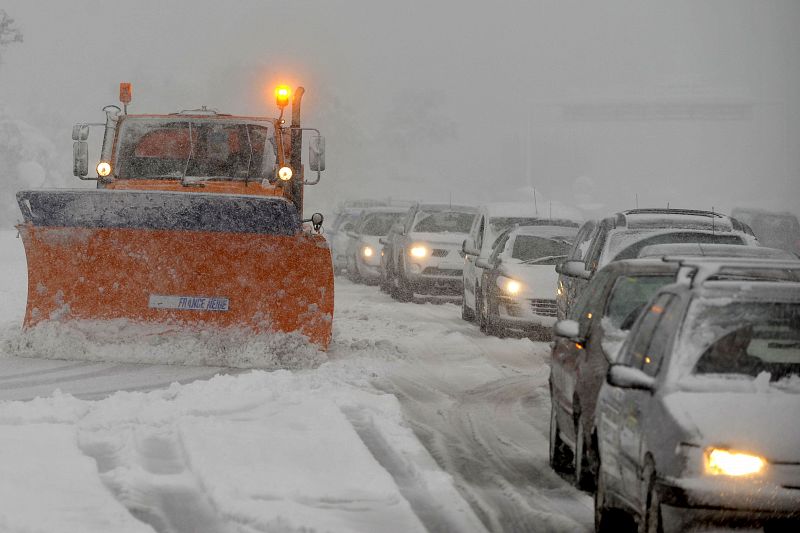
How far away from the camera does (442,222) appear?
84.4 ft

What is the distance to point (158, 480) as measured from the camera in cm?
796

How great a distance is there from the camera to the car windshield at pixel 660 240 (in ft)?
41.3

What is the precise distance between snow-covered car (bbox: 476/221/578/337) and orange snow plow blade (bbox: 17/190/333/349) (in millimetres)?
4980

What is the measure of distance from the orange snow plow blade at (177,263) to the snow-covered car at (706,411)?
21.6ft

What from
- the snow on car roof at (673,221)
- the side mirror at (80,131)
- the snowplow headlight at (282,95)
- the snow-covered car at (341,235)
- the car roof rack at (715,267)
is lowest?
the snow-covered car at (341,235)

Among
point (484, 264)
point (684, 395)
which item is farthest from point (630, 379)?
point (484, 264)

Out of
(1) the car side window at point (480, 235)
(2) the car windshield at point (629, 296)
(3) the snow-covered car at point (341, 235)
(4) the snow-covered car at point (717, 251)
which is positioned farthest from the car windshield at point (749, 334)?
(3) the snow-covered car at point (341, 235)

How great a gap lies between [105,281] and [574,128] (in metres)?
126

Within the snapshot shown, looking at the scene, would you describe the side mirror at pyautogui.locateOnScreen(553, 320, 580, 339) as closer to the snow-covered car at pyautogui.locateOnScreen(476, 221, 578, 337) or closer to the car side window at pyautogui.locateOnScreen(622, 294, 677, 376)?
the car side window at pyautogui.locateOnScreen(622, 294, 677, 376)

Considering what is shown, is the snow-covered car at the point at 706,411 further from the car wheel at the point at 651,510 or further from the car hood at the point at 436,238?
the car hood at the point at 436,238

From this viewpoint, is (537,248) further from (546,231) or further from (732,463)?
(732,463)

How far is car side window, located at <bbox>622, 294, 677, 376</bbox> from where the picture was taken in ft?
21.1

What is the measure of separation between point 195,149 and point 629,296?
7825 mm

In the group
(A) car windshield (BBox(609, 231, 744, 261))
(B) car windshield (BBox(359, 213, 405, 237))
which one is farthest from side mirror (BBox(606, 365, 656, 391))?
(B) car windshield (BBox(359, 213, 405, 237))
